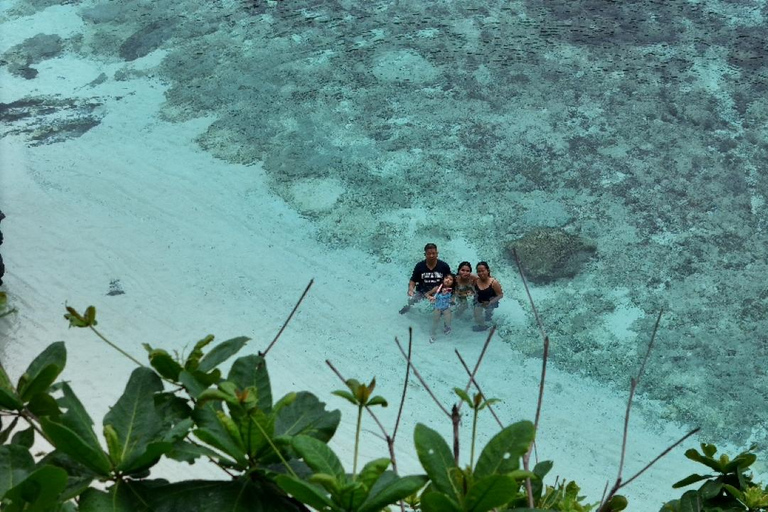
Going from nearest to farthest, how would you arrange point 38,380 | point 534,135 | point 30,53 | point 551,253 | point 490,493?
point 490,493 < point 38,380 < point 551,253 < point 534,135 < point 30,53

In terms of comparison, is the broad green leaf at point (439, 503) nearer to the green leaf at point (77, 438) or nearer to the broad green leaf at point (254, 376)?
the broad green leaf at point (254, 376)

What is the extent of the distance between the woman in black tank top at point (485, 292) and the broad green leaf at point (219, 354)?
5583 mm

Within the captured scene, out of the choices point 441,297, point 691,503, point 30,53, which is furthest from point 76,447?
point 30,53

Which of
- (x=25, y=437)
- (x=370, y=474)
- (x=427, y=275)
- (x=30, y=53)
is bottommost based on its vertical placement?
(x=427, y=275)

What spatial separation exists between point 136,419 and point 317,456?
35 centimetres

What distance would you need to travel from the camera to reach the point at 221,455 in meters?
1.33

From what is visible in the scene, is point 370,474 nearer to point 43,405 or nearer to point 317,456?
point 317,456

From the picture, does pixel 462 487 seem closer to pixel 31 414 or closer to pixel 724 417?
pixel 31 414

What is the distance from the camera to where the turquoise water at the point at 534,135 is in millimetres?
7238

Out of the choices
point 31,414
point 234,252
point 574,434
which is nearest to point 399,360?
point 574,434

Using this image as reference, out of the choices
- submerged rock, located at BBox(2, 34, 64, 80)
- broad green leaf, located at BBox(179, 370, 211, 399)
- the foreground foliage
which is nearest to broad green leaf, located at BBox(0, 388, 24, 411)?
the foreground foliage

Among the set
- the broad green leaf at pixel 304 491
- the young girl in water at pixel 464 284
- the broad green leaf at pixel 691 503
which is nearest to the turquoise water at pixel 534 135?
the young girl in water at pixel 464 284

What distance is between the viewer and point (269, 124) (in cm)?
938

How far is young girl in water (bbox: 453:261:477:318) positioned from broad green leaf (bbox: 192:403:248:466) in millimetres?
5692
